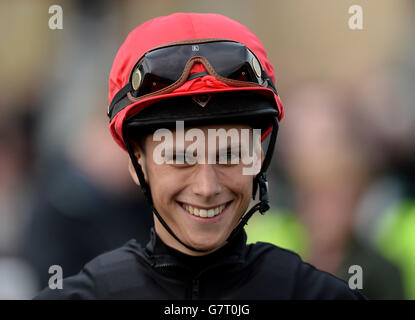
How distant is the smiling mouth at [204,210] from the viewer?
2.50 m

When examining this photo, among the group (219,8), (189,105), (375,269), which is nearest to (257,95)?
(189,105)

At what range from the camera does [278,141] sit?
5.10 metres

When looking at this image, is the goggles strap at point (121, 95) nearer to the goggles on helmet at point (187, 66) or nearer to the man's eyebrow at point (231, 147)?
the goggles on helmet at point (187, 66)

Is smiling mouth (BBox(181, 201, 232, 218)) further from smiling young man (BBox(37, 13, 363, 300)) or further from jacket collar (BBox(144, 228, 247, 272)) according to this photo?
jacket collar (BBox(144, 228, 247, 272))

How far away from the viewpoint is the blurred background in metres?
3.98

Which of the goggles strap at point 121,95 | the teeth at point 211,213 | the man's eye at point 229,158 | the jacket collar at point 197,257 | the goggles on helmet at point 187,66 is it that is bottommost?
the jacket collar at point 197,257

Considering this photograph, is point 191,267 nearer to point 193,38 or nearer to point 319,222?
point 193,38

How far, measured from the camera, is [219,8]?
5.39 metres

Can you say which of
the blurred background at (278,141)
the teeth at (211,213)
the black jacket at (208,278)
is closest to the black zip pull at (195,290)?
the black jacket at (208,278)

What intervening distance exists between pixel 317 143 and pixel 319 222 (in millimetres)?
573

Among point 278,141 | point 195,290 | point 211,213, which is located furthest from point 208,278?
point 278,141

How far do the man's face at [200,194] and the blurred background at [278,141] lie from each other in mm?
1368

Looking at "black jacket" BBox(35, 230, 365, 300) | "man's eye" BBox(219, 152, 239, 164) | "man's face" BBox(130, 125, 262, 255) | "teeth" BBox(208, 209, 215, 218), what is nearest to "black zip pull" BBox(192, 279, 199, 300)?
"black jacket" BBox(35, 230, 365, 300)

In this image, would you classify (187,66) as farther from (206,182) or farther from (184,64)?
(206,182)
